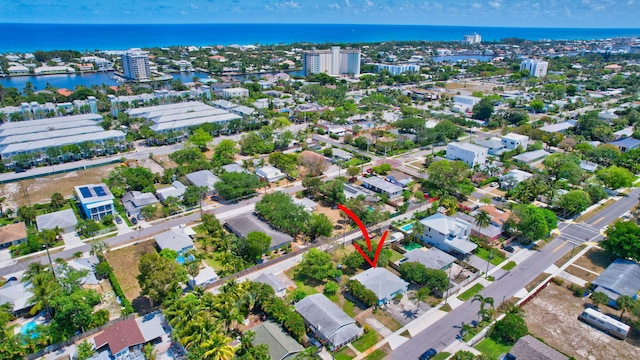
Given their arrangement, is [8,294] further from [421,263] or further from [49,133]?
[49,133]

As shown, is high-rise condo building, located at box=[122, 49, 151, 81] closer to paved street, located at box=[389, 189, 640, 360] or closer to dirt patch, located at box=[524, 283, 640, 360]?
paved street, located at box=[389, 189, 640, 360]

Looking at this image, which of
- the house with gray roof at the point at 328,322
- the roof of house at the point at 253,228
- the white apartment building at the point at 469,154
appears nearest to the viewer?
the house with gray roof at the point at 328,322

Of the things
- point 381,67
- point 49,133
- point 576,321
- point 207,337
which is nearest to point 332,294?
point 207,337

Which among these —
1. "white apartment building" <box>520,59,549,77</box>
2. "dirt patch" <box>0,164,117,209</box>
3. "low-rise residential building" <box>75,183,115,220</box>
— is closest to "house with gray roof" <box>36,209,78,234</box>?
"low-rise residential building" <box>75,183,115,220</box>

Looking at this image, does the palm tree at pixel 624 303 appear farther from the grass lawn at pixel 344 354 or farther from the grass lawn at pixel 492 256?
the grass lawn at pixel 344 354

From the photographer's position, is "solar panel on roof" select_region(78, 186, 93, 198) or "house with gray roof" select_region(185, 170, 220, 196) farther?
"house with gray roof" select_region(185, 170, 220, 196)

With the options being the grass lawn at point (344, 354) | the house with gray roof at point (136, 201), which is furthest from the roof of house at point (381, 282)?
the house with gray roof at point (136, 201)
